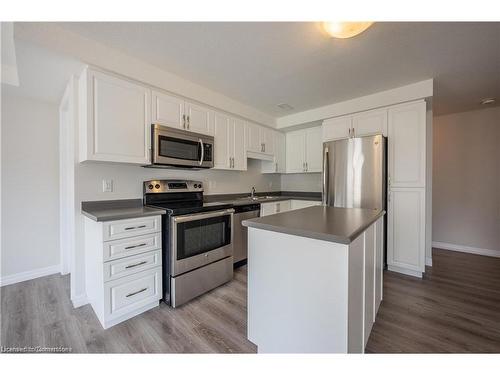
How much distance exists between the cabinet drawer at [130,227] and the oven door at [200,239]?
169mm

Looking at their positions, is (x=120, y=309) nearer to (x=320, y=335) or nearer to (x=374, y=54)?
(x=320, y=335)

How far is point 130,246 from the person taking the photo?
5.98 feet

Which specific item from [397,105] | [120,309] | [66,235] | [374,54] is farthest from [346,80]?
[66,235]

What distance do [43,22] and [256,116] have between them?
8.15 feet

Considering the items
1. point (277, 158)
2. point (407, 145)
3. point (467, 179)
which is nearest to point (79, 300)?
point (277, 158)

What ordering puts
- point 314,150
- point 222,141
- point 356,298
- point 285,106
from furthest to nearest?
point 314,150 → point 285,106 → point 222,141 → point 356,298

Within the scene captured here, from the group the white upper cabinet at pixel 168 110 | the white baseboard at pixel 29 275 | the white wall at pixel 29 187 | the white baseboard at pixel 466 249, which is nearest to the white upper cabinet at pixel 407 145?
the white baseboard at pixel 466 249

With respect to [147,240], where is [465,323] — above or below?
below

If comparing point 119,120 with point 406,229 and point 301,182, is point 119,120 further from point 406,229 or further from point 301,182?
point 406,229

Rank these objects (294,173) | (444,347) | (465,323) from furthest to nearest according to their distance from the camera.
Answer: (294,173)
(465,323)
(444,347)

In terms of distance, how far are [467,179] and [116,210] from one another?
5124 millimetres

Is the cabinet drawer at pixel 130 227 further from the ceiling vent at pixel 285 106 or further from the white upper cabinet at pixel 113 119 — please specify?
the ceiling vent at pixel 285 106
